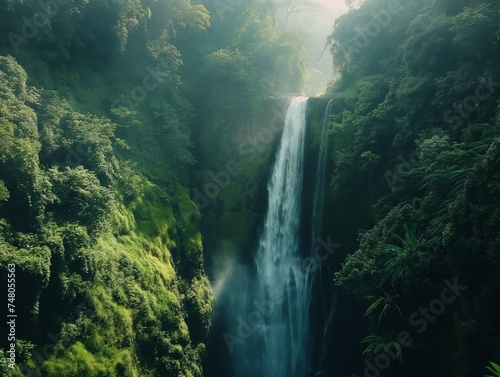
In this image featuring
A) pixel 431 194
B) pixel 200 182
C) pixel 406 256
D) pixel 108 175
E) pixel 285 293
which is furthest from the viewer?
pixel 200 182

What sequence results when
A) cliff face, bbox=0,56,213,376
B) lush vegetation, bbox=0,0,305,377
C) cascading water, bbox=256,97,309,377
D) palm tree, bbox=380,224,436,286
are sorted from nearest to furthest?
cliff face, bbox=0,56,213,376
lush vegetation, bbox=0,0,305,377
palm tree, bbox=380,224,436,286
cascading water, bbox=256,97,309,377

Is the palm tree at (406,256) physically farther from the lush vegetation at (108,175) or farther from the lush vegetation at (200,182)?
the lush vegetation at (108,175)

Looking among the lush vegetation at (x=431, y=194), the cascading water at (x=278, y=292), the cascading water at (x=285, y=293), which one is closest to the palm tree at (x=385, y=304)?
the lush vegetation at (x=431, y=194)

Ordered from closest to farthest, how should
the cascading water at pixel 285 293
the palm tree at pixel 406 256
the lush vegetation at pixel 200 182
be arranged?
1. the lush vegetation at pixel 200 182
2. the palm tree at pixel 406 256
3. the cascading water at pixel 285 293

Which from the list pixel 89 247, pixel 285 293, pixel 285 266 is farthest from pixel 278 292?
pixel 89 247

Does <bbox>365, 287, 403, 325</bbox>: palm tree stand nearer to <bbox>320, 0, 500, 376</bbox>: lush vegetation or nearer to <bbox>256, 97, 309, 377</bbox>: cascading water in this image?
<bbox>320, 0, 500, 376</bbox>: lush vegetation

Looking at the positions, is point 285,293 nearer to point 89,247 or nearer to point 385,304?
point 385,304

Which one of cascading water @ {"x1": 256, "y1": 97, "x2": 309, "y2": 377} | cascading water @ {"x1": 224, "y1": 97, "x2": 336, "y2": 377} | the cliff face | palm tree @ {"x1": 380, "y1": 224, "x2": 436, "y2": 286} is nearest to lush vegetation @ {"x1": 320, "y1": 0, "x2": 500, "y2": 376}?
palm tree @ {"x1": 380, "y1": 224, "x2": 436, "y2": 286}
